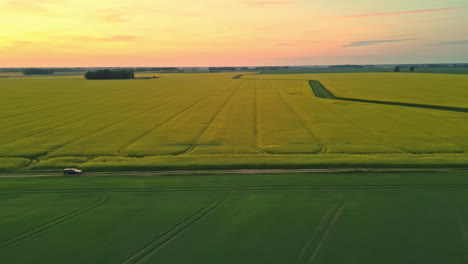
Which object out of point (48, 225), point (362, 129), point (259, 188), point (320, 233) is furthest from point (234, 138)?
point (48, 225)

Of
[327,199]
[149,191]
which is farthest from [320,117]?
[149,191]

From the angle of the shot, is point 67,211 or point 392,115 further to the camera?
point 392,115

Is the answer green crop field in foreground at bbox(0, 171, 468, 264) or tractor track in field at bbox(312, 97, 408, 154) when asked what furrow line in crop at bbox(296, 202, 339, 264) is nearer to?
green crop field in foreground at bbox(0, 171, 468, 264)

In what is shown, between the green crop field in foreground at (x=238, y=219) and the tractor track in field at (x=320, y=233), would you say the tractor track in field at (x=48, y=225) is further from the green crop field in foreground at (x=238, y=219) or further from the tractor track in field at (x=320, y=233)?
the tractor track in field at (x=320, y=233)

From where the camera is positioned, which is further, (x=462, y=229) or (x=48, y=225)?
(x=48, y=225)

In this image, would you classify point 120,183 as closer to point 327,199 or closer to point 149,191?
point 149,191

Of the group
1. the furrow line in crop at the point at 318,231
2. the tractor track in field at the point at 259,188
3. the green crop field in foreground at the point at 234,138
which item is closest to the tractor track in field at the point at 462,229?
the tractor track in field at the point at 259,188

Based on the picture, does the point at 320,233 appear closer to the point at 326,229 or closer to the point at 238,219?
the point at 326,229
